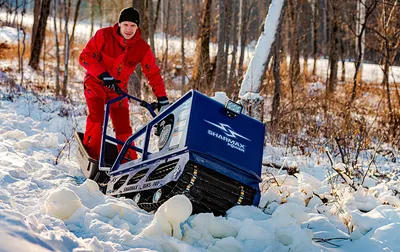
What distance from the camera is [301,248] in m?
3.31

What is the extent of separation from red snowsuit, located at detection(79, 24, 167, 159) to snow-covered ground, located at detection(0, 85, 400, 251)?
26.6 inches

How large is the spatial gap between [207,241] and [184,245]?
0.29 meters

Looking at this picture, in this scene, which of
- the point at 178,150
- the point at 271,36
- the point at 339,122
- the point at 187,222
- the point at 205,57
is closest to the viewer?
the point at 187,222

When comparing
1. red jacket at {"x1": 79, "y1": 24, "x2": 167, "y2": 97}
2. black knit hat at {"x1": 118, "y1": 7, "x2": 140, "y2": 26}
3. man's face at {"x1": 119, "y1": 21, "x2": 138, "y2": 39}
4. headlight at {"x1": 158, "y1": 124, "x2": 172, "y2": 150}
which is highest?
black knit hat at {"x1": 118, "y1": 7, "x2": 140, "y2": 26}

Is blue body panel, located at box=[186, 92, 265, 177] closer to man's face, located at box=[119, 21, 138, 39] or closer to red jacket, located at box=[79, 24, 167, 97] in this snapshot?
red jacket, located at box=[79, 24, 167, 97]

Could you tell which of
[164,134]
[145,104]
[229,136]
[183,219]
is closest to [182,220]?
[183,219]

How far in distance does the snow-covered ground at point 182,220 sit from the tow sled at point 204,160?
152 mm

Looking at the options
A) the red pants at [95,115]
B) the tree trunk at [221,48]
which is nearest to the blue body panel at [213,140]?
the red pants at [95,115]

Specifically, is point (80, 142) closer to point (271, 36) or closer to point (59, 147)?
point (59, 147)

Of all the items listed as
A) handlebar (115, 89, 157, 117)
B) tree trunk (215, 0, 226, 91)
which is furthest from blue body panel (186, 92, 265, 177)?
tree trunk (215, 0, 226, 91)

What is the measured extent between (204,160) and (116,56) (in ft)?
7.88

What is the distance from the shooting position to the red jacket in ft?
18.3

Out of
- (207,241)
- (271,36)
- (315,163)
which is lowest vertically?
(315,163)

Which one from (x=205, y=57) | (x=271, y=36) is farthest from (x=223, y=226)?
(x=205, y=57)
